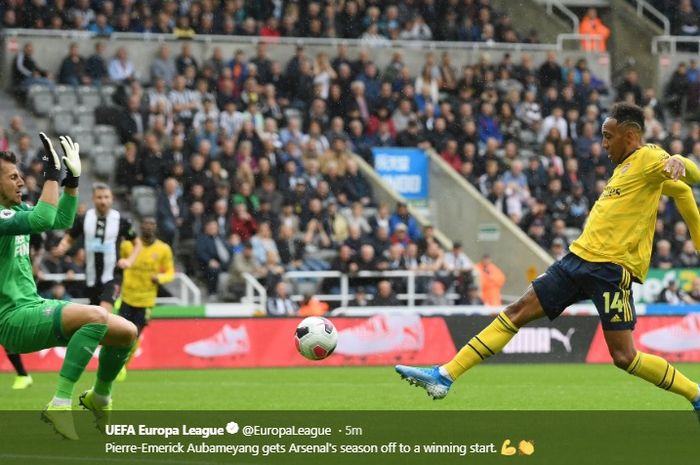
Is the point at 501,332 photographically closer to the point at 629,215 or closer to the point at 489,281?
the point at 629,215

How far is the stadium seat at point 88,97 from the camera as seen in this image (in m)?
25.1

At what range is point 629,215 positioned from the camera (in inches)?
389

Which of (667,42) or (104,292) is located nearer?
(104,292)

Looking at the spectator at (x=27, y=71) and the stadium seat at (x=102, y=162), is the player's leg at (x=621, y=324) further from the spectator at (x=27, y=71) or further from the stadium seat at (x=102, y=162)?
the spectator at (x=27, y=71)

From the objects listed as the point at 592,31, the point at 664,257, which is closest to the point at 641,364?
the point at 664,257

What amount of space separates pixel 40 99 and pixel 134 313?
357 inches

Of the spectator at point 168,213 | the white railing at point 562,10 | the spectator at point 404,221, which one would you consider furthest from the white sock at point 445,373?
the white railing at point 562,10

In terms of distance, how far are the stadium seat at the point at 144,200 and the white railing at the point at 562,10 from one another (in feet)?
41.7

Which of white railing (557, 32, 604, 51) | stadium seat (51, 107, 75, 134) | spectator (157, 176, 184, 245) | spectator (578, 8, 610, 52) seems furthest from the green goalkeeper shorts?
spectator (578, 8, 610, 52)

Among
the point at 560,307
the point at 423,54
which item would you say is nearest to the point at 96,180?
the point at 423,54

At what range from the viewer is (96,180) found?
24.5 m
